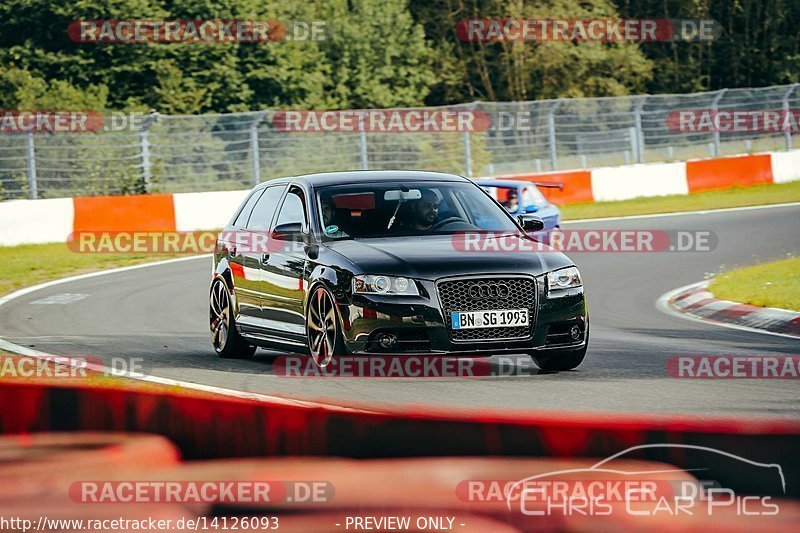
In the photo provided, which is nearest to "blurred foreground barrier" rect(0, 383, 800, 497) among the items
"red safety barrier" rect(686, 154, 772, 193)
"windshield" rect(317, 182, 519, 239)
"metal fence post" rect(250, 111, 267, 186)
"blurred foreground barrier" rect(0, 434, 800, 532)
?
"blurred foreground barrier" rect(0, 434, 800, 532)

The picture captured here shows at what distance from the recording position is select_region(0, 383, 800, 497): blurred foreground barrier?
4.69m

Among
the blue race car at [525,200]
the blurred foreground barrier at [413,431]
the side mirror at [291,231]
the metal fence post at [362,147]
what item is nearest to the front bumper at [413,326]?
the side mirror at [291,231]

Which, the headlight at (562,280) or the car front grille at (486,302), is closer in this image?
the car front grille at (486,302)

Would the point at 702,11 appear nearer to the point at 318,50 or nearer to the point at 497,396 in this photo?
the point at 318,50

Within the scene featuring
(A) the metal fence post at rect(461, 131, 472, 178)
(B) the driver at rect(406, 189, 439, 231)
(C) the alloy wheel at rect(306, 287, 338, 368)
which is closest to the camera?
A: (C) the alloy wheel at rect(306, 287, 338, 368)

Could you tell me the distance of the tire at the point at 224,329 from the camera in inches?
467

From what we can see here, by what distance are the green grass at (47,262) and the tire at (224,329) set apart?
675cm

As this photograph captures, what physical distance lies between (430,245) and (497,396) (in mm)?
1531

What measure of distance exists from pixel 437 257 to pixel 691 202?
71.8 ft

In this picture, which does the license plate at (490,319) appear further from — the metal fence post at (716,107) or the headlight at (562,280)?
the metal fence post at (716,107)

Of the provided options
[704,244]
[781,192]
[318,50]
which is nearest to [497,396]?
[704,244]

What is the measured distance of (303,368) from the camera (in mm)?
10695

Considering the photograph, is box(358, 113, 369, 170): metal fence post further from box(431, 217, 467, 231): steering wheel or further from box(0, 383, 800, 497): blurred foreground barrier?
box(0, 383, 800, 497): blurred foreground barrier

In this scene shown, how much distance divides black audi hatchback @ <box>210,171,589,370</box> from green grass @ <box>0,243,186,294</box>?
7.77 metres
